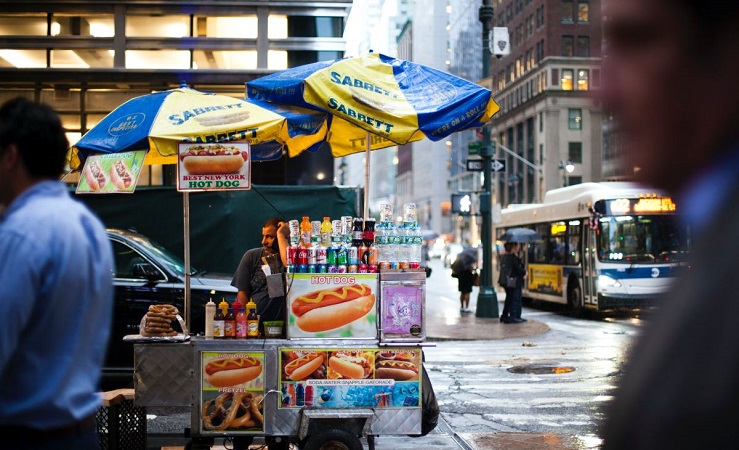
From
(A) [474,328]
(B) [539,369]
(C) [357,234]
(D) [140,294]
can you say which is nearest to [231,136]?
(C) [357,234]

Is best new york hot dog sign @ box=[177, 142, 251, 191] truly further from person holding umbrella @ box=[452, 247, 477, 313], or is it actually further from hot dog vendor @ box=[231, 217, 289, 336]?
person holding umbrella @ box=[452, 247, 477, 313]

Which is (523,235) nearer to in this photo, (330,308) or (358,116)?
(358,116)

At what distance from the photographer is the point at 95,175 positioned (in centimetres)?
736

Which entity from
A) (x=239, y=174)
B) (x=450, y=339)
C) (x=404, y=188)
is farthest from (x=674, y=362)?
(x=404, y=188)

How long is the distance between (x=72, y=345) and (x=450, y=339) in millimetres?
14582

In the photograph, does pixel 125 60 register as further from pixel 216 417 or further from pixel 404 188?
pixel 404 188

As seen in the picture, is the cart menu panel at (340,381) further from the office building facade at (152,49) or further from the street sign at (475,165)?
the office building facade at (152,49)

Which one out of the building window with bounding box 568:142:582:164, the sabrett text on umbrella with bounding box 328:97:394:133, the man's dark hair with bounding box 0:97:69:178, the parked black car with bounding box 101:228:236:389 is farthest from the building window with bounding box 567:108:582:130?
the man's dark hair with bounding box 0:97:69:178

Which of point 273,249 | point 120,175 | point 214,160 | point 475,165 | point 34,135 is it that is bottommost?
point 273,249

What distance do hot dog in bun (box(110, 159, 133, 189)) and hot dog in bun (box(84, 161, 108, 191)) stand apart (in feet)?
0.45

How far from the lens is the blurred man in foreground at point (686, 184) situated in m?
1.07

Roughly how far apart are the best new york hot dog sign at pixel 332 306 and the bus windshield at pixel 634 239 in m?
15.5

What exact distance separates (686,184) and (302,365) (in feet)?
A: 18.7

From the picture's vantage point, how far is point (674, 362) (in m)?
1.09
